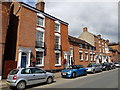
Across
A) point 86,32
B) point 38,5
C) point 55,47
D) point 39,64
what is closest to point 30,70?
point 39,64

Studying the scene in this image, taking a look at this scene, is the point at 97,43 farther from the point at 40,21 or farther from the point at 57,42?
the point at 40,21

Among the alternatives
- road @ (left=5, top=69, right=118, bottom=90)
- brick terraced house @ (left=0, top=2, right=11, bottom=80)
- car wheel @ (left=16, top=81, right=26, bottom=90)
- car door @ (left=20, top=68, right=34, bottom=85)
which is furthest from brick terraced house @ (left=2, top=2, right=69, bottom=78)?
road @ (left=5, top=69, right=118, bottom=90)

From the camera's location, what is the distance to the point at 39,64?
16453 mm

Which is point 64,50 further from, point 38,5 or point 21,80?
point 21,80

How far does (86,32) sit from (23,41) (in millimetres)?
27134

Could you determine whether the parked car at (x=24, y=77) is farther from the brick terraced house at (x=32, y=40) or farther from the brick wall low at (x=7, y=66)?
the brick terraced house at (x=32, y=40)

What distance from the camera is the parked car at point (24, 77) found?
801cm

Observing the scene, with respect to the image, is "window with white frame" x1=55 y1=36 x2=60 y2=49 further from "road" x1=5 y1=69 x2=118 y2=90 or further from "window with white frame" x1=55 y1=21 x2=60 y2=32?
"road" x1=5 y1=69 x2=118 y2=90

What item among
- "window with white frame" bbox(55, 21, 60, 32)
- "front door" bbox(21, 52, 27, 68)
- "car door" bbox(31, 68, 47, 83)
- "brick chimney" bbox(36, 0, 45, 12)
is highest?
"brick chimney" bbox(36, 0, 45, 12)

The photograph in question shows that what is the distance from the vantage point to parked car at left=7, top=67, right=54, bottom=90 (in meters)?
8.01

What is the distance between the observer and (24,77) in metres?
8.35

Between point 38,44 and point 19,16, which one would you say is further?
point 38,44

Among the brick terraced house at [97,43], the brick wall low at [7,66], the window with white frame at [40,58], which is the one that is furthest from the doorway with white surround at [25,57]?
the brick terraced house at [97,43]

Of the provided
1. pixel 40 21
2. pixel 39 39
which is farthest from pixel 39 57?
pixel 40 21
